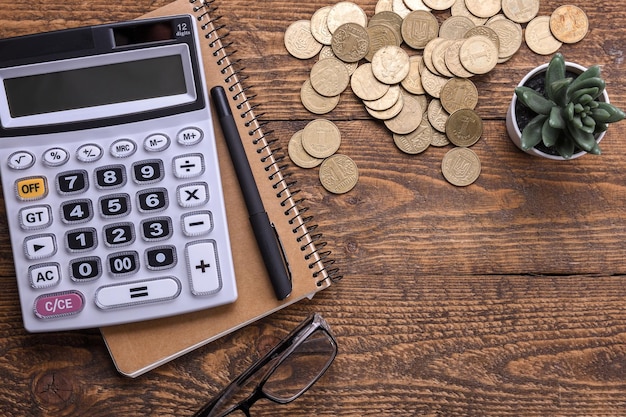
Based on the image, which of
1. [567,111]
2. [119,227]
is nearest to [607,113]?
[567,111]

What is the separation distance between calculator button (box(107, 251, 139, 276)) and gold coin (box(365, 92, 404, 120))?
0.30 meters

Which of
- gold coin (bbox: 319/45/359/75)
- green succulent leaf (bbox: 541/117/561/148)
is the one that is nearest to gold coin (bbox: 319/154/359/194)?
gold coin (bbox: 319/45/359/75)

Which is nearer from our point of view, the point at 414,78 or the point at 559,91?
the point at 559,91

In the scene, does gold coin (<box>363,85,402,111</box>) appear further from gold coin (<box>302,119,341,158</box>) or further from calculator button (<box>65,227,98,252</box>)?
calculator button (<box>65,227,98,252</box>)

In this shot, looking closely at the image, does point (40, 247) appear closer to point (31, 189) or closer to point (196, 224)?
point (31, 189)

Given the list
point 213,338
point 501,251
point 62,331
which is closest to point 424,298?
point 501,251

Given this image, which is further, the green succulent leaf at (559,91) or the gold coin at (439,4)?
the gold coin at (439,4)

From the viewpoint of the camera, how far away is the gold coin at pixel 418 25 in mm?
735

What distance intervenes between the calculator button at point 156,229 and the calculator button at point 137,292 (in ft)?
0.14

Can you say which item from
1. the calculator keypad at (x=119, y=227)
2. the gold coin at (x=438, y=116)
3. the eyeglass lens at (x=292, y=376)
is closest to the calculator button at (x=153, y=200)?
the calculator keypad at (x=119, y=227)

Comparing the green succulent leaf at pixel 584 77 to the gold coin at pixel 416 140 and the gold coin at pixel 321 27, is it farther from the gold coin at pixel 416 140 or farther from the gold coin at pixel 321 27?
the gold coin at pixel 321 27

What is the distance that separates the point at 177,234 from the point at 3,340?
25cm

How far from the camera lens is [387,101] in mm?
729

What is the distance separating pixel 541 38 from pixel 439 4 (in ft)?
0.40
